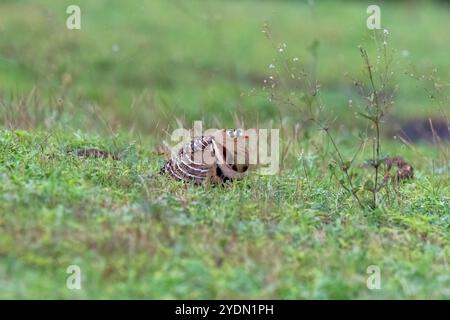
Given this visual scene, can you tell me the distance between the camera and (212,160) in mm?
5309

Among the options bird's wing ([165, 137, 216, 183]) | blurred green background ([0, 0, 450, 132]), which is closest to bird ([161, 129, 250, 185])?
bird's wing ([165, 137, 216, 183])

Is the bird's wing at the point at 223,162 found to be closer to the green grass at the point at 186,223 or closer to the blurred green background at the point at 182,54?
the green grass at the point at 186,223

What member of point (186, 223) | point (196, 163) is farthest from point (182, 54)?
point (186, 223)

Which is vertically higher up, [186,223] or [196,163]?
[196,163]

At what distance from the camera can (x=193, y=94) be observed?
10672 mm

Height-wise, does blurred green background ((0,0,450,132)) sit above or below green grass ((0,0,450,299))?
above

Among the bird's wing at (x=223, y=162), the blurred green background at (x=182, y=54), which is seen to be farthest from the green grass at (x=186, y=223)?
the blurred green background at (x=182, y=54)

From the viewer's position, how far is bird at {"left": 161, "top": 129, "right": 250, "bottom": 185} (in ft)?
17.4

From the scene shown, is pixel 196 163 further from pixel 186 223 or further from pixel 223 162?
pixel 186 223

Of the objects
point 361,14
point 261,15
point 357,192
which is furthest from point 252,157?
point 361,14

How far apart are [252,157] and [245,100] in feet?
16.0

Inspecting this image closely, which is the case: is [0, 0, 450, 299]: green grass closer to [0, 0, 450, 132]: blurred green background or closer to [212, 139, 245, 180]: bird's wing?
[212, 139, 245, 180]: bird's wing

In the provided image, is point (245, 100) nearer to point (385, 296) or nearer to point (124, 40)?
point (124, 40)

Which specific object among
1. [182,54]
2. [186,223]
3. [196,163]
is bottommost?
[186,223]
